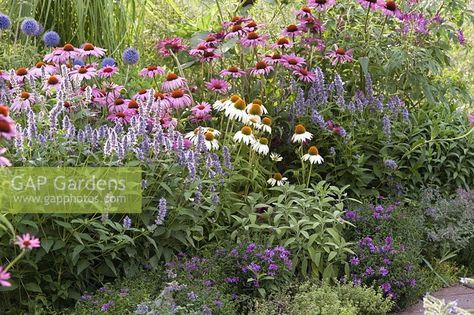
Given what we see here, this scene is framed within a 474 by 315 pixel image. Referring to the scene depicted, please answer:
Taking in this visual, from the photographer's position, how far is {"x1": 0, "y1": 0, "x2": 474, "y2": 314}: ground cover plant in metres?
3.16

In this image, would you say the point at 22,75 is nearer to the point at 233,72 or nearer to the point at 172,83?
the point at 172,83

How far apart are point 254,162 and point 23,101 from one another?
1.23 metres

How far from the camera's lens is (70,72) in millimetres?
3826

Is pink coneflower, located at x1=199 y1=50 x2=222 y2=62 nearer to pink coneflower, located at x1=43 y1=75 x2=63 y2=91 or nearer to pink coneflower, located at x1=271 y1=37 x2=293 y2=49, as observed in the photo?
pink coneflower, located at x1=271 y1=37 x2=293 y2=49

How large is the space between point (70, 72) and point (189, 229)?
1025 millimetres

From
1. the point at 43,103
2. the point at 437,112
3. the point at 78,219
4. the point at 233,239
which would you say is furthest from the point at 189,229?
the point at 437,112

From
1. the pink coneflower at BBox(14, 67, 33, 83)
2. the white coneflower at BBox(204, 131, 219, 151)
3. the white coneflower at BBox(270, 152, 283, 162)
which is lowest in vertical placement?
the white coneflower at BBox(270, 152, 283, 162)

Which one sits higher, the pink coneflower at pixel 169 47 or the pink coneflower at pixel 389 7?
the pink coneflower at pixel 389 7

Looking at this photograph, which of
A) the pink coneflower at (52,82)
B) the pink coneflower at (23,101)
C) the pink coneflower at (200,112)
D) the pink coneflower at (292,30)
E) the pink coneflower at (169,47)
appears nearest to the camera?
the pink coneflower at (23,101)

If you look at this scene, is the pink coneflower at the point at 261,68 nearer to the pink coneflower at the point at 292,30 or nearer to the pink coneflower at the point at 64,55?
the pink coneflower at the point at 292,30

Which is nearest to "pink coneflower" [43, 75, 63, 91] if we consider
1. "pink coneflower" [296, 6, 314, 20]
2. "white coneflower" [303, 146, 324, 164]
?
"white coneflower" [303, 146, 324, 164]

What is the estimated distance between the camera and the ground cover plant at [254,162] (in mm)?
3158

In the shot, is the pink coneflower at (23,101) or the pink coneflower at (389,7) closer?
the pink coneflower at (23,101)

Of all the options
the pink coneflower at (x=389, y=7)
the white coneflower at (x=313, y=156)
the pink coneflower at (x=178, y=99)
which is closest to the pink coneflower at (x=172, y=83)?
the pink coneflower at (x=178, y=99)
